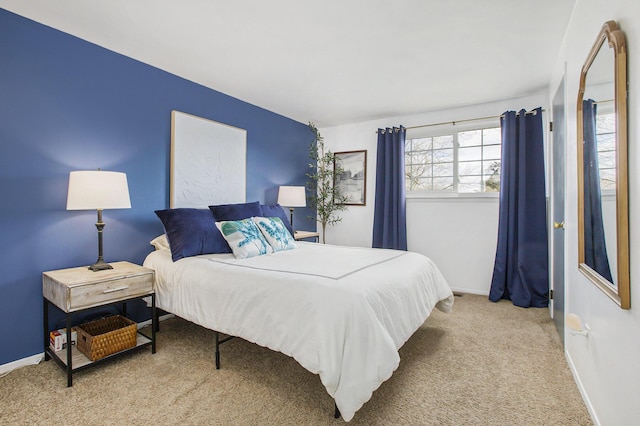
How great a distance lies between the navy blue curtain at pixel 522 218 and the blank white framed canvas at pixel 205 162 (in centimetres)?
311

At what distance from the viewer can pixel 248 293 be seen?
6.55ft

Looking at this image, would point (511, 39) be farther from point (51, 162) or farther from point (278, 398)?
point (51, 162)

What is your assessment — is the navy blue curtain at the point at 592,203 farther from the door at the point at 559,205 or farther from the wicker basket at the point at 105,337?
the wicker basket at the point at 105,337

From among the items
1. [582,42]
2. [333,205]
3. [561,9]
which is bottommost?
[333,205]

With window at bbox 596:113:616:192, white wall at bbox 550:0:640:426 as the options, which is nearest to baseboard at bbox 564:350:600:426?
white wall at bbox 550:0:640:426

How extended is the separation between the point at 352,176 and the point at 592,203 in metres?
3.47

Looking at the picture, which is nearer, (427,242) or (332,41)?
(332,41)

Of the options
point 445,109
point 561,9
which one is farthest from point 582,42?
point 445,109

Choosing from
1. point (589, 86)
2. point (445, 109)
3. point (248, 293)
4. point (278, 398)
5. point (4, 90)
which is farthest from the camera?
point (445, 109)

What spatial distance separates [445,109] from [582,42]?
2.38m

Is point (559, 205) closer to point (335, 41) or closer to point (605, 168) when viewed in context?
point (605, 168)

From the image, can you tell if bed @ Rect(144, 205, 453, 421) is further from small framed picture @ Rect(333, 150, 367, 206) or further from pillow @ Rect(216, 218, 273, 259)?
small framed picture @ Rect(333, 150, 367, 206)

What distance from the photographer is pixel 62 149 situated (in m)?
2.41

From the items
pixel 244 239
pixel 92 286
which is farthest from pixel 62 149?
pixel 244 239
